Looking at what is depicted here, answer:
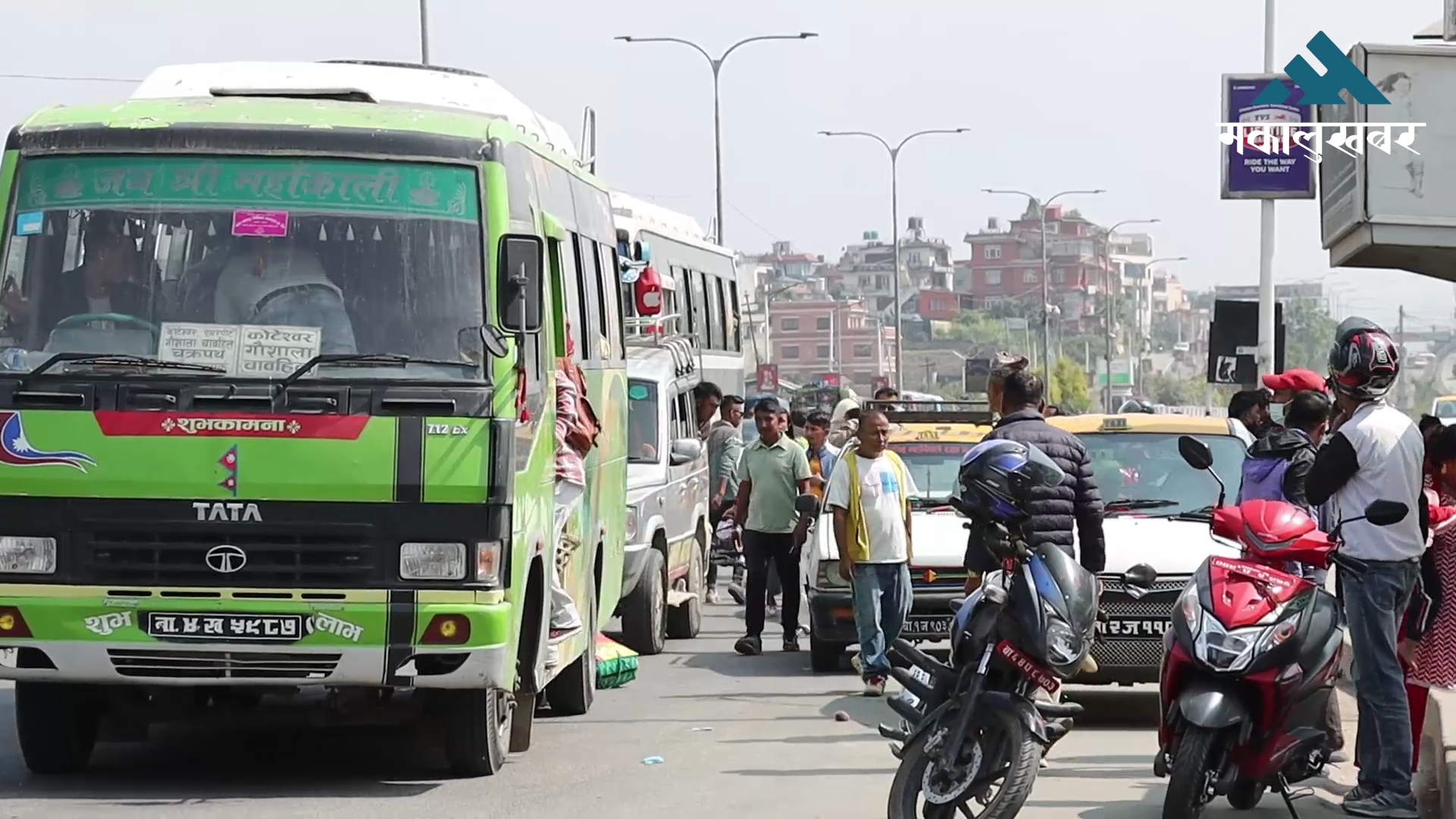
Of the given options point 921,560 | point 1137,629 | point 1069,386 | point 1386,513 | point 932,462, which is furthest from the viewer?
point 1069,386

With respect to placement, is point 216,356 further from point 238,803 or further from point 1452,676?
point 1452,676

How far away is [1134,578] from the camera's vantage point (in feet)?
27.1

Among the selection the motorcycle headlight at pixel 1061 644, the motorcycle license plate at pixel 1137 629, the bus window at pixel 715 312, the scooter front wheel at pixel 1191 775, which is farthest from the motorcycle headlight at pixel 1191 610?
the bus window at pixel 715 312

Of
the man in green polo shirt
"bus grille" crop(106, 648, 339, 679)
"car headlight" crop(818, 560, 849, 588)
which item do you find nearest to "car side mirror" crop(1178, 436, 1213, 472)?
"bus grille" crop(106, 648, 339, 679)

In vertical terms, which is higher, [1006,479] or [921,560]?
[1006,479]

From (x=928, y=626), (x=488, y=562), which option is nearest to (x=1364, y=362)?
(x=488, y=562)

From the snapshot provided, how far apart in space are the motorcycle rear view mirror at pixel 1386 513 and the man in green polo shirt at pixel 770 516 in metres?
7.84

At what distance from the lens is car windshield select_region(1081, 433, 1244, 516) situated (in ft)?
41.8

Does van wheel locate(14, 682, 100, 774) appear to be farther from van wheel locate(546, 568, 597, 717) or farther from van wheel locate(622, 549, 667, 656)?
van wheel locate(622, 549, 667, 656)

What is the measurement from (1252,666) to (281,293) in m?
4.21

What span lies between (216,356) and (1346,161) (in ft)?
16.4

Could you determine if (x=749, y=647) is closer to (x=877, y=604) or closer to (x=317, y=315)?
(x=877, y=604)

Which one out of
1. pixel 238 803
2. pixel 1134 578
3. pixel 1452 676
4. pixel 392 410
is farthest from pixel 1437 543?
pixel 238 803

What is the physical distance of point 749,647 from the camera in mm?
15703
